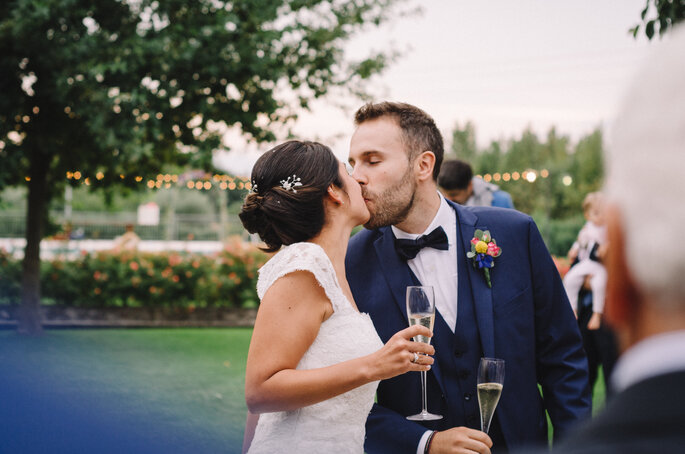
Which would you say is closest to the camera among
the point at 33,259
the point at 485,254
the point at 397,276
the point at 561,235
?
the point at 485,254

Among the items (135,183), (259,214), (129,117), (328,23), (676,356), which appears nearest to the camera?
(676,356)

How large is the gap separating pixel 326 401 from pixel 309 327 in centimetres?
34

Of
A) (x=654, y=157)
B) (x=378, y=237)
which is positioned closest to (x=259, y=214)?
(x=378, y=237)

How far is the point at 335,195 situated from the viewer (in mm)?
2570

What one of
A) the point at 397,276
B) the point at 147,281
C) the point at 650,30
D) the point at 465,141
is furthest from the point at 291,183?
the point at 465,141

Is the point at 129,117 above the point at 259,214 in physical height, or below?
above

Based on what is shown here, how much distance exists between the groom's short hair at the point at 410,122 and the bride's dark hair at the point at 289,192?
1.77ft

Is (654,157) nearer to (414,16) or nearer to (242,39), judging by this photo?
(242,39)

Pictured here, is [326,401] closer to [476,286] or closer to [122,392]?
[476,286]

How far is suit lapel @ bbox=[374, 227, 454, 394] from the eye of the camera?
2633mm

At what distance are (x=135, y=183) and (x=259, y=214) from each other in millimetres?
9390

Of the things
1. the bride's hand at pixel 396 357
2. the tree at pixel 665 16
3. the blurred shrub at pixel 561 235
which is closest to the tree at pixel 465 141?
the blurred shrub at pixel 561 235

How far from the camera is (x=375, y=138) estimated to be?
9.68ft

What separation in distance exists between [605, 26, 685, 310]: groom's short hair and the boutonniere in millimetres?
1878
